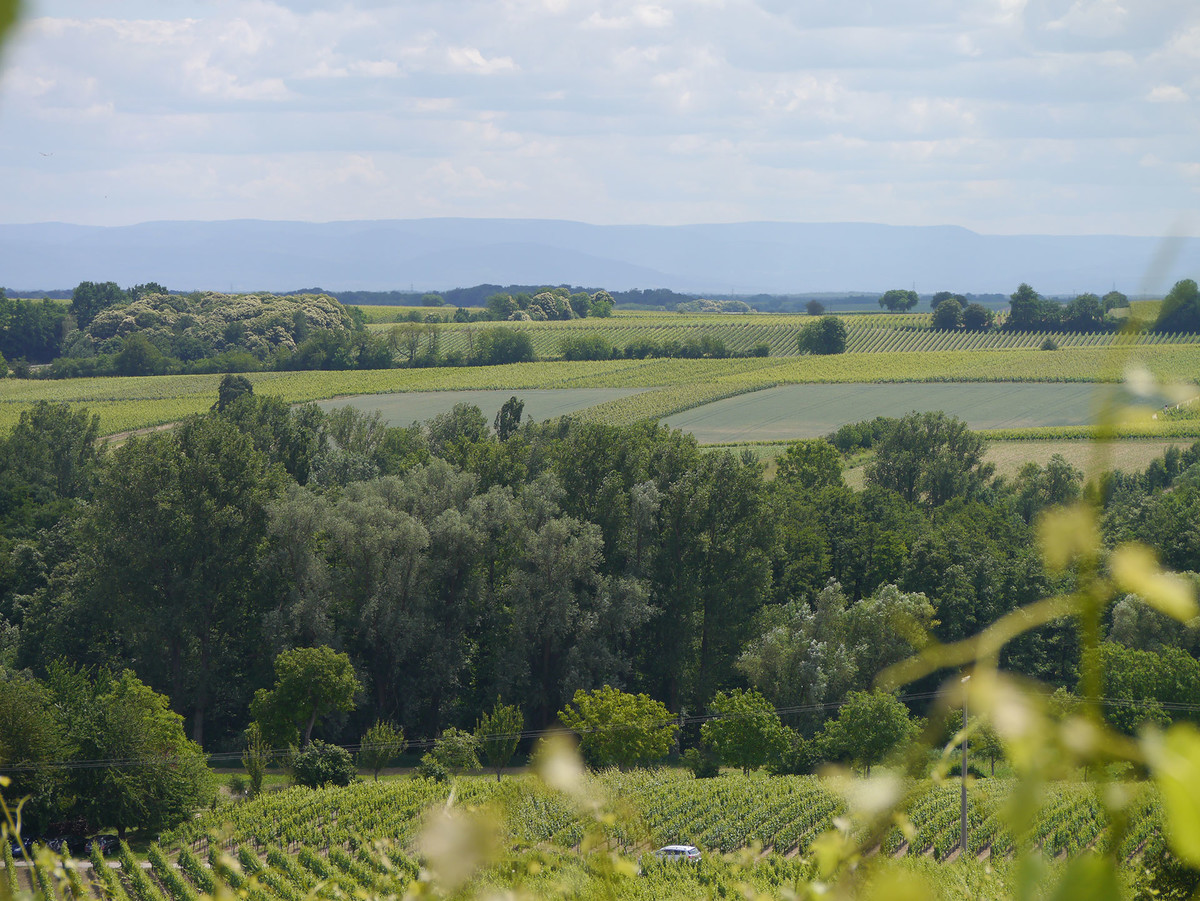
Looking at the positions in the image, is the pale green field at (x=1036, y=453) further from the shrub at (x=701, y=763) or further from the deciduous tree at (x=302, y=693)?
the deciduous tree at (x=302, y=693)

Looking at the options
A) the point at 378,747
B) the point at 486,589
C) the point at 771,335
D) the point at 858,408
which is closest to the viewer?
the point at 378,747

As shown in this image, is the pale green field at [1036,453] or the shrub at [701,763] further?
the pale green field at [1036,453]

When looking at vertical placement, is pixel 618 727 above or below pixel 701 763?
above

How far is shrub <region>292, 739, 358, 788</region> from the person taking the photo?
31328 millimetres

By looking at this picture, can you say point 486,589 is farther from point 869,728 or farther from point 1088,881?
point 1088,881

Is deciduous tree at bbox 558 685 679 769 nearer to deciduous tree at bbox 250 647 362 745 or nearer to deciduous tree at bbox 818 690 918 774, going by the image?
deciduous tree at bbox 818 690 918 774

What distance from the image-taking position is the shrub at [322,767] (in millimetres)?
31328

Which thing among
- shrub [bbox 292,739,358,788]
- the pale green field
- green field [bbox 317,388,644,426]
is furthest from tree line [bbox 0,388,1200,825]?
green field [bbox 317,388,644,426]

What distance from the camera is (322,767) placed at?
31.4 m

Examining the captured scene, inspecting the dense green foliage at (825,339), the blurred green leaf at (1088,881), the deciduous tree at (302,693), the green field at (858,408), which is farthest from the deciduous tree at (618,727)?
the dense green foliage at (825,339)

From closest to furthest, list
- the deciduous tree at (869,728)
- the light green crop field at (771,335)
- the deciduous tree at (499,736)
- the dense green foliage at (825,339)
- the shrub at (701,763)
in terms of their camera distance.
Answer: the deciduous tree at (869,728) → the deciduous tree at (499,736) → the shrub at (701,763) → the light green crop field at (771,335) → the dense green foliage at (825,339)

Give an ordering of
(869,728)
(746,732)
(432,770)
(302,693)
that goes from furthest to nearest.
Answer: (302,693) < (746,732) < (432,770) < (869,728)

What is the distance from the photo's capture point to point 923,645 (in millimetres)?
1178

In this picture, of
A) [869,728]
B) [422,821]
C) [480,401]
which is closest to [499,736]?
[869,728]
